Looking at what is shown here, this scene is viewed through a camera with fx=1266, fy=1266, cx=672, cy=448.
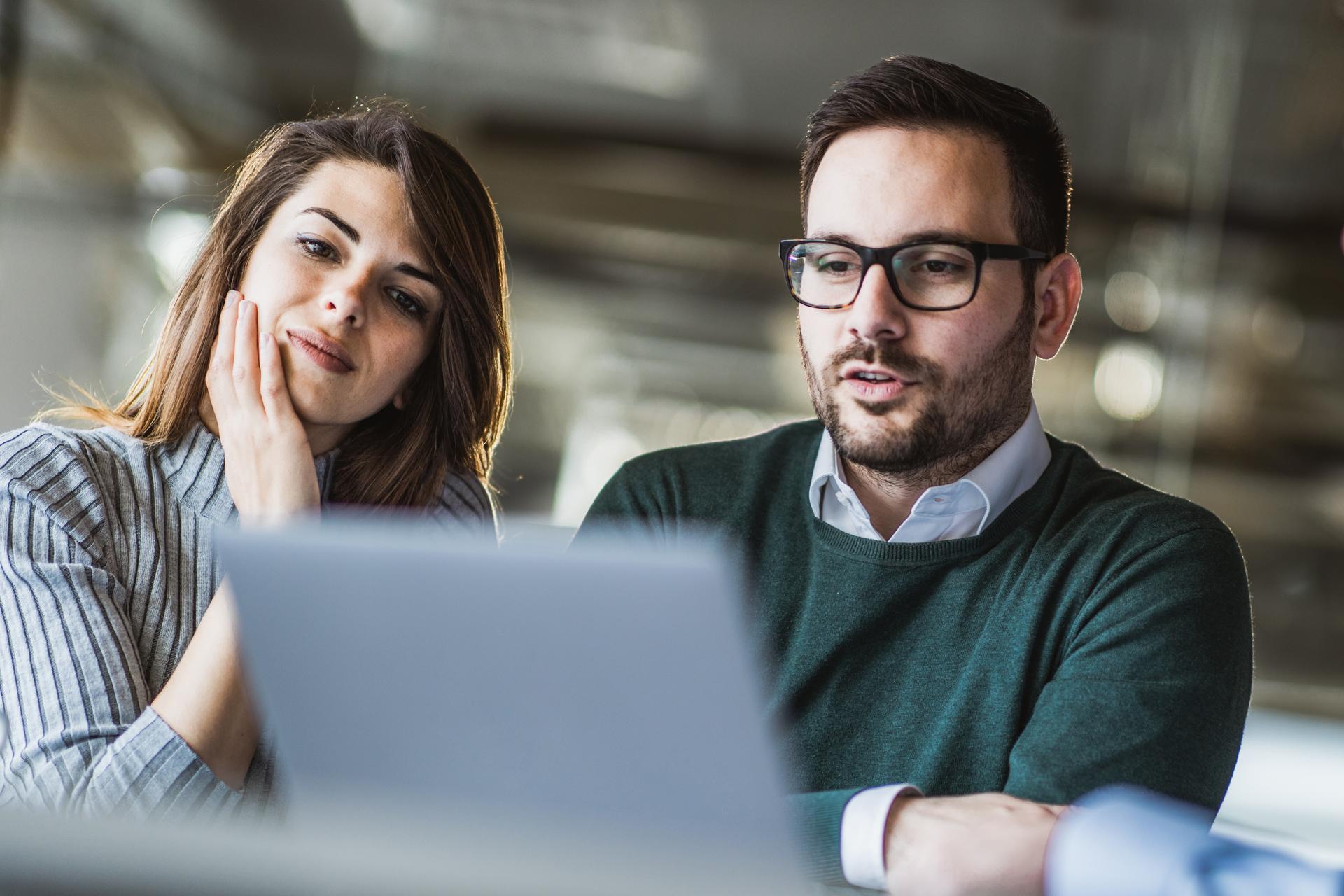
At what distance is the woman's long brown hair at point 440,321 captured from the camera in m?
1.38

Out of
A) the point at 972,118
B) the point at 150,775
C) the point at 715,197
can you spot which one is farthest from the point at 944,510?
the point at 715,197

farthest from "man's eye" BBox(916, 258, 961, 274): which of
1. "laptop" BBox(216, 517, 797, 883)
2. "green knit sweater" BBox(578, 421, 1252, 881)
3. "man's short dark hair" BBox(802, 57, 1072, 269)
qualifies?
"laptop" BBox(216, 517, 797, 883)

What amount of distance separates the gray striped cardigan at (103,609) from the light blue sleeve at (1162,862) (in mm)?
804

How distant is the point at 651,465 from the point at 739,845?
A: 1001 millimetres

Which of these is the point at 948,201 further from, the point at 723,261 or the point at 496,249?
the point at 723,261

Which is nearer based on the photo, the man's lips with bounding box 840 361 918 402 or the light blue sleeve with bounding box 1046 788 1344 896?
the light blue sleeve with bounding box 1046 788 1344 896

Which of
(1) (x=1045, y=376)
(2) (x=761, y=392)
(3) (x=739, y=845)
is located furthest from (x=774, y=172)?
(3) (x=739, y=845)

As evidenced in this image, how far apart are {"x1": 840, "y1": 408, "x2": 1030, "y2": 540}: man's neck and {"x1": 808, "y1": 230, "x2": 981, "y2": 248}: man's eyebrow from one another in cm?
22

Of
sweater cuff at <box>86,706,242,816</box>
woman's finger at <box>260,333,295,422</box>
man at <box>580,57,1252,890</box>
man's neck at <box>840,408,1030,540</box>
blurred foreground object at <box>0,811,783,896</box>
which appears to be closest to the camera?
blurred foreground object at <box>0,811,783,896</box>

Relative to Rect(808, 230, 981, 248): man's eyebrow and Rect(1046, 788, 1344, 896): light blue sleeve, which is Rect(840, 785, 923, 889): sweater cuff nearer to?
Rect(1046, 788, 1344, 896): light blue sleeve

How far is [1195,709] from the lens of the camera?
→ 3.71 ft

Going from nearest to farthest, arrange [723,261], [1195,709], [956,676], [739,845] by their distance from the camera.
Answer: [739,845] → [1195,709] → [956,676] → [723,261]

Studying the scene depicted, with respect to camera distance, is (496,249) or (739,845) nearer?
(739,845)

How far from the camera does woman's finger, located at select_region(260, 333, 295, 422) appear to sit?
1318 millimetres
